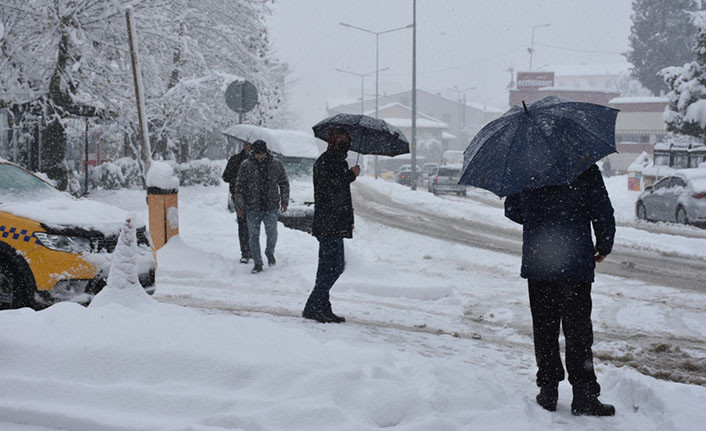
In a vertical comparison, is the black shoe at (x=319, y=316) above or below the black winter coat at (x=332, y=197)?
below

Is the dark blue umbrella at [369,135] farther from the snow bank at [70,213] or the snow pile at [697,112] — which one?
the snow pile at [697,112]

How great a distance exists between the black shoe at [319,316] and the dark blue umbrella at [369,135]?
5.90ft

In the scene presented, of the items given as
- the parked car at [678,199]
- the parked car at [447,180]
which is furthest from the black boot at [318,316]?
the parked car at [447,180]

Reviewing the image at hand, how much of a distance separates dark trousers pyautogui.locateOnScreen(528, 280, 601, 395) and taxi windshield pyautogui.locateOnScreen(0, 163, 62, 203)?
200 inches

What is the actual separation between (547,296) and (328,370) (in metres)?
1.47

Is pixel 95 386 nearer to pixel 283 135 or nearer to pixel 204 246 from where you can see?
pixel 204 246

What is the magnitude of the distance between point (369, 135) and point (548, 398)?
158 inches

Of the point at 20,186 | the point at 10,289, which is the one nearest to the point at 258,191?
the point at 20,186

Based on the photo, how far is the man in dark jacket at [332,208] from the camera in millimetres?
6785

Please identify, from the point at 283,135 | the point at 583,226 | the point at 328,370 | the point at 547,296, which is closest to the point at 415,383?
the point at 328,370

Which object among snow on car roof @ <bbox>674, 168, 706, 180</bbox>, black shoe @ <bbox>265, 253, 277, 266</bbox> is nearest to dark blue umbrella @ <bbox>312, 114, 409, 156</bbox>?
black shoe @ <bbox>265, 253, 277, 266</bbox>

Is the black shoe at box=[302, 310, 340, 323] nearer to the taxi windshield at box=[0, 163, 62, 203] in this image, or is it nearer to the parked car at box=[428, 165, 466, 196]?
the taxi windshield at box=[0, 163, 62, 203]

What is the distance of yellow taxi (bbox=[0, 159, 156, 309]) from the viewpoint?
6277mm

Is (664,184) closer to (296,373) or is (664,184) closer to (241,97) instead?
(241,97)
